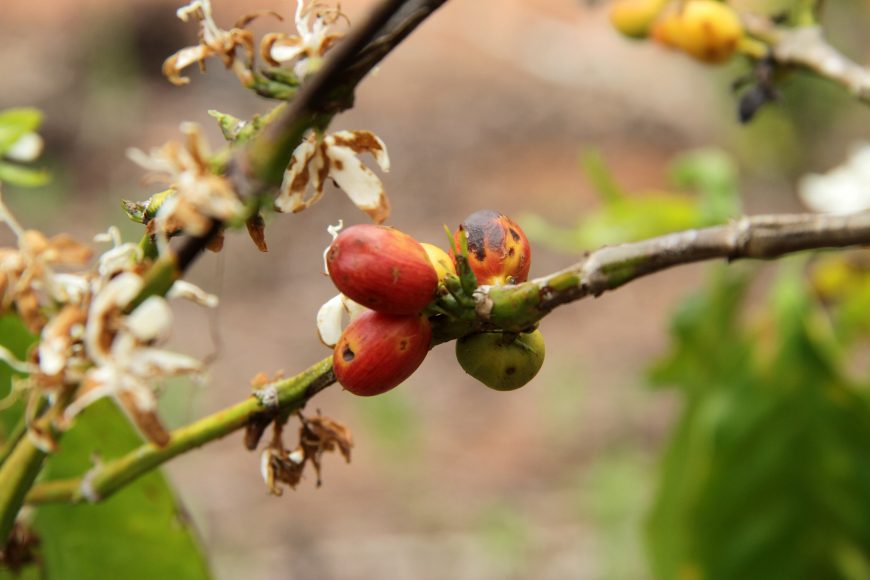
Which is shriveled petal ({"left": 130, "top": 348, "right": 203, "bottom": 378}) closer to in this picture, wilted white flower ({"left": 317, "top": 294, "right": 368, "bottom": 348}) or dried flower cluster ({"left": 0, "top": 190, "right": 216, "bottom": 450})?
dried flower cluster ({"left": 0, "top": 190, "right": 216, "bottom": 450})

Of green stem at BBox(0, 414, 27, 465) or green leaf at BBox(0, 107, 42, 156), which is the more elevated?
green stem at BBox(0, 414, 27, 465)

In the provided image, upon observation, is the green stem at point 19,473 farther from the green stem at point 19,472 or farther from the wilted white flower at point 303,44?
the wilted white flower at point 303,44

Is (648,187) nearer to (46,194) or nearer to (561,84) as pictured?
(561,84)

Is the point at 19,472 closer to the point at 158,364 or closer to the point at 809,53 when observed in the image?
the point at 158,364

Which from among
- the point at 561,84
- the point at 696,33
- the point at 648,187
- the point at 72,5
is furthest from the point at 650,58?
the point at 696,33

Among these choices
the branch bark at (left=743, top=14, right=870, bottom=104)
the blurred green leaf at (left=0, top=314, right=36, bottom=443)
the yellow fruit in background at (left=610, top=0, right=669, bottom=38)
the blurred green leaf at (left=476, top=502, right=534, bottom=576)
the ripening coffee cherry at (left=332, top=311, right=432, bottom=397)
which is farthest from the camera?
the blurred green leaf at (left=476, top=502, right=534, bottom=576)

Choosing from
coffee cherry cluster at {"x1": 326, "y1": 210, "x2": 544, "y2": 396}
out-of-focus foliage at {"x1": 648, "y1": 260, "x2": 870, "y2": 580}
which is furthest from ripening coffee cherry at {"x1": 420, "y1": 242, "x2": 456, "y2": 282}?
out-of-focus foliage at {"x1": 648, "y1": 260, "x2": 870, "y2": 580}
